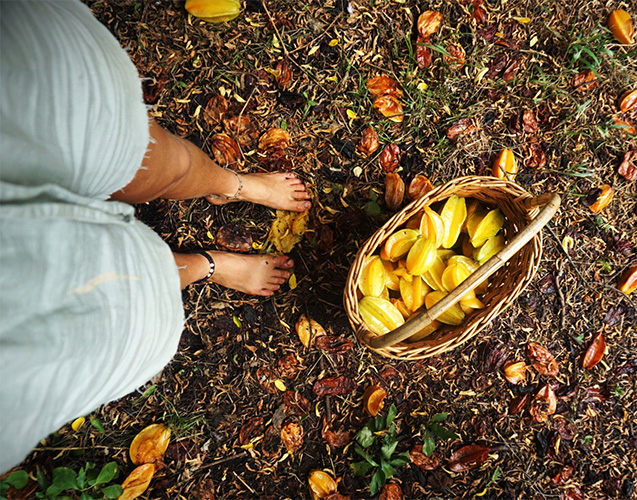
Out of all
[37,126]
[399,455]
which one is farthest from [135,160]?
[399,455]

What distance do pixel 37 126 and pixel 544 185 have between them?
1.85 metres

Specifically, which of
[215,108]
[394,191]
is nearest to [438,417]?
[394,191]

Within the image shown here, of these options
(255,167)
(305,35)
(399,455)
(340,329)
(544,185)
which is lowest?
(399,455)

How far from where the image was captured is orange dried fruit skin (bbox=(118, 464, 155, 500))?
5.50 feet

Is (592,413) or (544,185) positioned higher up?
(544,185)

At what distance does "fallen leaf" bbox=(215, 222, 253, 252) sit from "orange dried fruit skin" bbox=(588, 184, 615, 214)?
4.83 ft

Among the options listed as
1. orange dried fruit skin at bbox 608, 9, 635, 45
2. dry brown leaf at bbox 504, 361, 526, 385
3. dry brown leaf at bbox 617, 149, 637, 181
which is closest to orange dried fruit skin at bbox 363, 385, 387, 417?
dry brown leaf at bbox 504, 361, 526, 385

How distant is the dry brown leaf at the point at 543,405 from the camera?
1.85m

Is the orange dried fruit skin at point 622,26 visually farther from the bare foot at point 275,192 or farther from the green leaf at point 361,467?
the green leaf at point 361,467

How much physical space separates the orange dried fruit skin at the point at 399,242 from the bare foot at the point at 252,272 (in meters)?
0.44

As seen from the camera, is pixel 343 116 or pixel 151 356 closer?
pixel 151 356

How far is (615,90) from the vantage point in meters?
1.94

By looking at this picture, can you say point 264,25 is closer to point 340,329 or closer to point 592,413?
point 340,329

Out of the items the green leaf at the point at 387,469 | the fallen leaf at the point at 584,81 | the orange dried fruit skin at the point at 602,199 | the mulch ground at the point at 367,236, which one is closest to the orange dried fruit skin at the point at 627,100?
the mulch ground at the point at 367,236
